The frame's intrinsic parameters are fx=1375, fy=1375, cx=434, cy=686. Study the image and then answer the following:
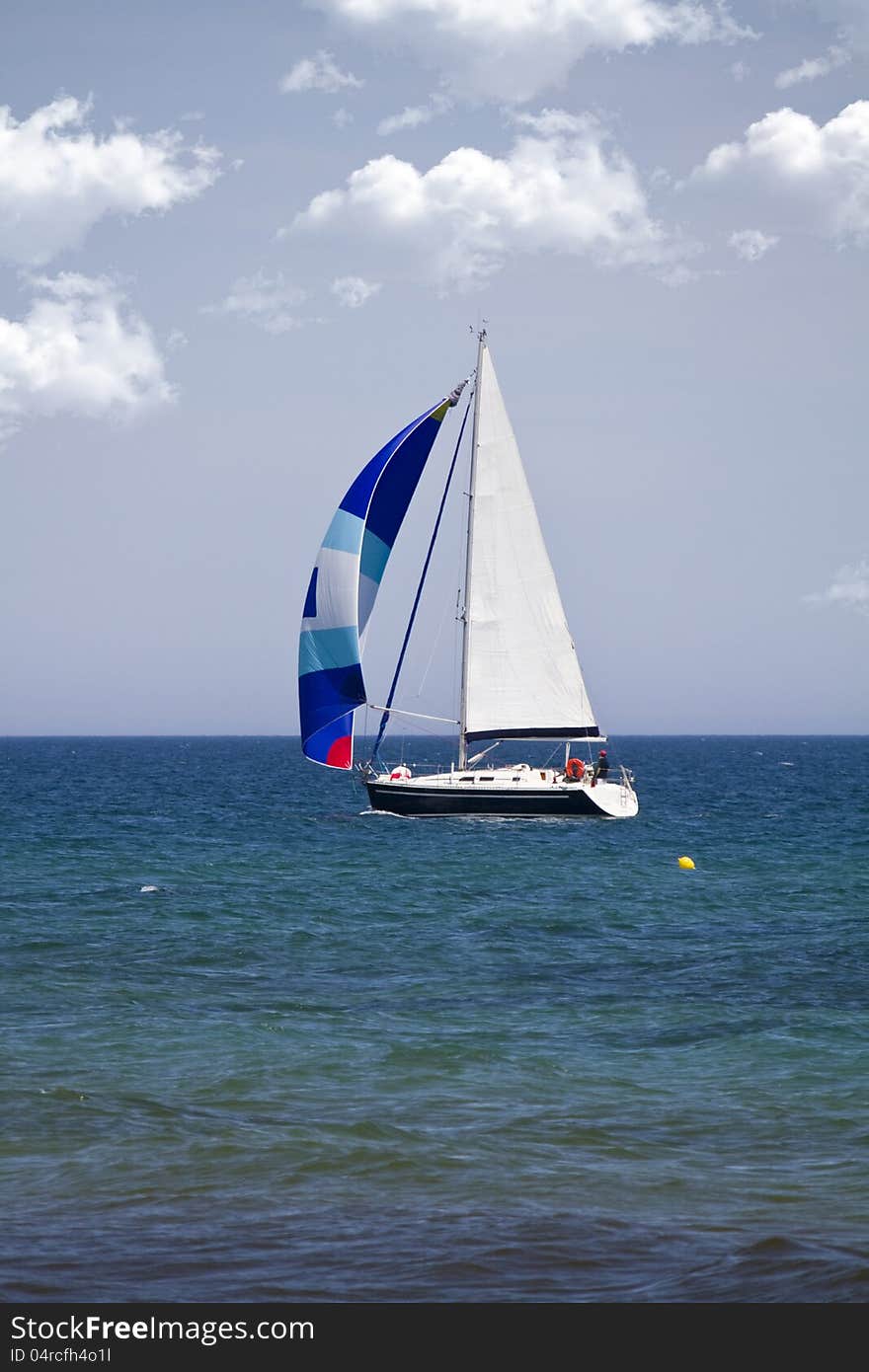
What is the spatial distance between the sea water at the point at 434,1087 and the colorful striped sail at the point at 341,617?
42.7 ft

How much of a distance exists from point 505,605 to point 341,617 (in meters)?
6.11

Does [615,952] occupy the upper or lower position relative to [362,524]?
lower

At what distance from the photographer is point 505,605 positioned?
49.9 m

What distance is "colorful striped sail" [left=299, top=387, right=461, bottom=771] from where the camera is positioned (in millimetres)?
48344

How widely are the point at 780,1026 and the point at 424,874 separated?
17925 mm

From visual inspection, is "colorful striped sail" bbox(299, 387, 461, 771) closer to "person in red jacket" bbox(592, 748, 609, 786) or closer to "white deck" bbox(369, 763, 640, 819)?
"white deck" bbox(369, 763, 640, 819)

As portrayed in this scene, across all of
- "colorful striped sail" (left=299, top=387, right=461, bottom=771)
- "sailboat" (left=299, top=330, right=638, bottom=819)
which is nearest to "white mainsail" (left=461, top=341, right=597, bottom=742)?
"sailboat" (left=299, top=330, right=638, bottom=819)

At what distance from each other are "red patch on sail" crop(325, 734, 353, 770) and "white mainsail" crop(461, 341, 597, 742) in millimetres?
4250

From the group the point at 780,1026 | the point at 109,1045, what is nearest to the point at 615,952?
the point at 780,1026

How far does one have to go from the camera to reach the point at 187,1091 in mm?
15453

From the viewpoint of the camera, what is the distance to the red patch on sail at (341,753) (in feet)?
160

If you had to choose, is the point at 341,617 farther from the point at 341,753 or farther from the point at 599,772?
the point at 599,772

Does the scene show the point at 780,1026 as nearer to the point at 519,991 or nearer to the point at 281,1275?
the point at 519,991
